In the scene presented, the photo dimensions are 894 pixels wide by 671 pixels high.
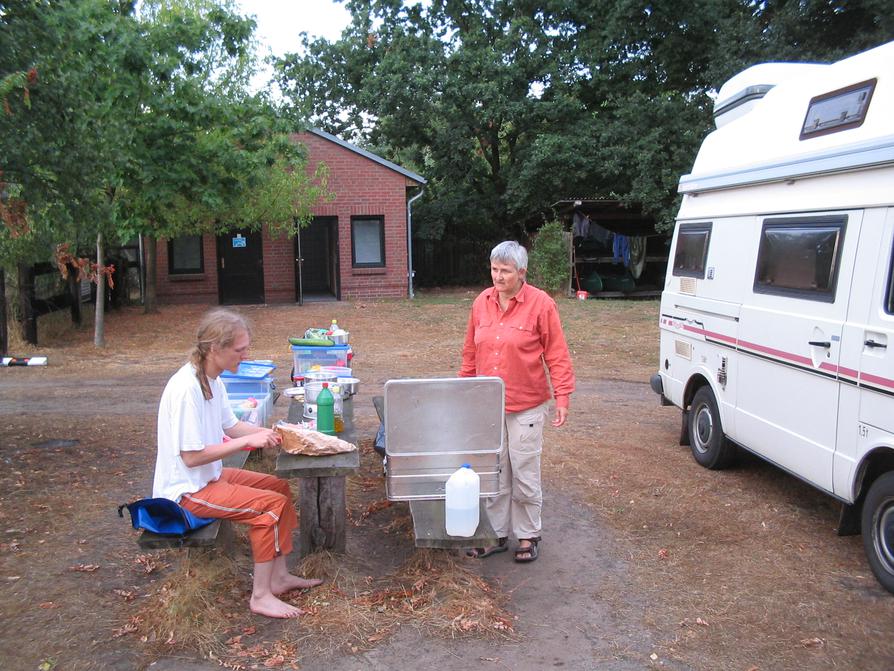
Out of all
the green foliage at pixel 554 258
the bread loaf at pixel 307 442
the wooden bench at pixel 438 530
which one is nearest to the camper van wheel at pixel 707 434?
the wooden bench at pixel 438 530

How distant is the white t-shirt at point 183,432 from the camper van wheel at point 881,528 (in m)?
3.65

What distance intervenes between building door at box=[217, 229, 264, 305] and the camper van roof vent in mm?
16445

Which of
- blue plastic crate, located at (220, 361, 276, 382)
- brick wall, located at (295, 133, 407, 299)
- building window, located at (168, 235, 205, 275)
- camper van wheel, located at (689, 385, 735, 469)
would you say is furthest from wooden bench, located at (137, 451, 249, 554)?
building window, located at (168, 235, 205, 275)

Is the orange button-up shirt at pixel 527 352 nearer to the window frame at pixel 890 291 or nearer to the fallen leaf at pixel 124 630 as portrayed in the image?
the window frame at pixel 890 291

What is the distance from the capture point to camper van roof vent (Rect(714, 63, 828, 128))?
6391 mm

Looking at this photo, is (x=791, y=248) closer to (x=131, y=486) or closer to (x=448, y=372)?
(x=131, y=486)

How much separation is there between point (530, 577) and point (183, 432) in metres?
2.20

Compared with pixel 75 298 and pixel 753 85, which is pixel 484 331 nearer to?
pixel 753 85

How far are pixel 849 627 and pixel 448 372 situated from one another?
7420 millimetres

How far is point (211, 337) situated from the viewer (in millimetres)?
3844

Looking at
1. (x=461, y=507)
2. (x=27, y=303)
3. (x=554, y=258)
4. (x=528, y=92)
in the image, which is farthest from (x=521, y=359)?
(x=528, y=92)

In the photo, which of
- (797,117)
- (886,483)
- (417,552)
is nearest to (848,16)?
(797,117)

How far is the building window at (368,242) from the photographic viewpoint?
72.4ft

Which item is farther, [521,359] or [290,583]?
[521,359]
